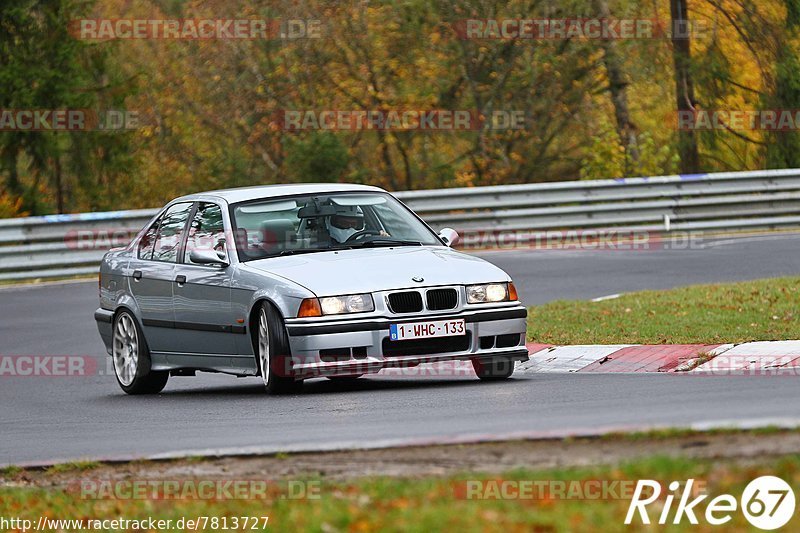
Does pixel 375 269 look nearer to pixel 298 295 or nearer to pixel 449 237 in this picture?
pixel 298 295

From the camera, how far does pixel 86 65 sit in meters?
33.3

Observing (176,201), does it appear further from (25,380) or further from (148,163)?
(148,163)

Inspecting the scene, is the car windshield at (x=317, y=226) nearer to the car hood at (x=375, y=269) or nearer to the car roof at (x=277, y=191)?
the car roof at (x=277, y=191)

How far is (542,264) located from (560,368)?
905 centimetres

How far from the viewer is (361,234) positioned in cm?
1224

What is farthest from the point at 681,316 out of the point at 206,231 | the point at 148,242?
the point at 148,242

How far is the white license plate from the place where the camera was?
434 inches

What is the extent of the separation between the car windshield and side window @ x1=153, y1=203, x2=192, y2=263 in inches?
31.6

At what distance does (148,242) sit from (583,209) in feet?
42.3

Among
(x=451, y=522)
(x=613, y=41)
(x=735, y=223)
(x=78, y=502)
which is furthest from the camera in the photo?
(x=613, y=41)

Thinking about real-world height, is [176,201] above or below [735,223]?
above

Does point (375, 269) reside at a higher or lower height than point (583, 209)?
higher

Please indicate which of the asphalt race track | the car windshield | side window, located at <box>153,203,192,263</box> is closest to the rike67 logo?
the asphalt race track

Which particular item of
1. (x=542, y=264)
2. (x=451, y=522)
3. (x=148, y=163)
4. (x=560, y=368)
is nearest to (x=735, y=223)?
(x=542, y=264)
